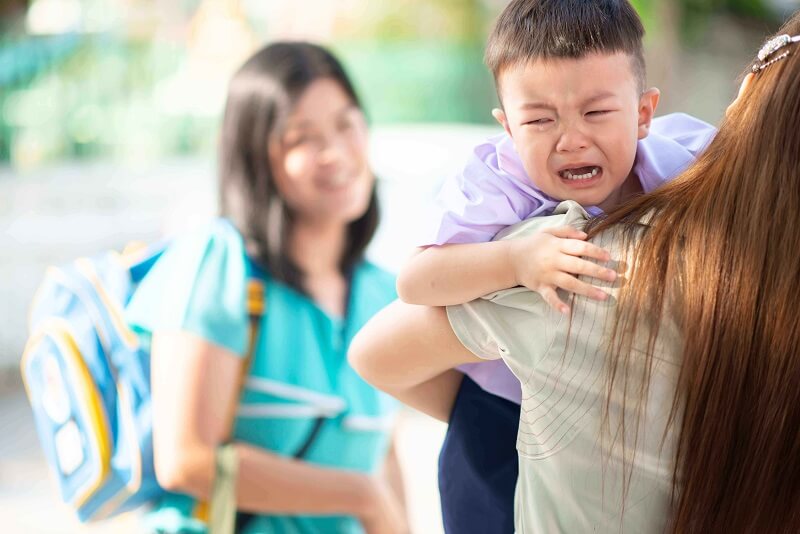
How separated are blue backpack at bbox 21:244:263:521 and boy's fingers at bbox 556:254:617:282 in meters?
1.24

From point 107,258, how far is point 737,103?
1.55 m

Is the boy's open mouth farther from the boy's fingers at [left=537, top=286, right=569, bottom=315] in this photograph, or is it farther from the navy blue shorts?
the navy blue shorts

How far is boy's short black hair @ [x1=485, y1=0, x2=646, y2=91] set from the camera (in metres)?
1.24

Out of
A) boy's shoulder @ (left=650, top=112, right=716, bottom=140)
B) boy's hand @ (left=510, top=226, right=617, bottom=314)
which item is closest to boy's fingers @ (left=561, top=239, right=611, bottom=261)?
boy's hand @ (left=510, top=226, right=617, bottom=314)

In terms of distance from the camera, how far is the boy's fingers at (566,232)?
3.81 feet

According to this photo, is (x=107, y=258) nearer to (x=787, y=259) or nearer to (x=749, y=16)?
(x=787, y=259)

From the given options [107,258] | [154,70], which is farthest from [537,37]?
[154,70]

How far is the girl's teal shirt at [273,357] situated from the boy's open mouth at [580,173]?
1082 millimetres

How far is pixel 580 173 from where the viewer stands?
1301mm

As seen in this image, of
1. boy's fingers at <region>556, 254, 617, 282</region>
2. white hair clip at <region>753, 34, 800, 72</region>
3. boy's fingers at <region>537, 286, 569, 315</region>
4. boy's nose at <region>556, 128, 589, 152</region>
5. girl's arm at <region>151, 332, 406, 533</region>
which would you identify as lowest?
girl's arm at <region>151, 332, 406, 533</region>

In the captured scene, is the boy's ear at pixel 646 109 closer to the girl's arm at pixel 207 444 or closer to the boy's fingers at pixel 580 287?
the boy's fingers at pixel 580 287

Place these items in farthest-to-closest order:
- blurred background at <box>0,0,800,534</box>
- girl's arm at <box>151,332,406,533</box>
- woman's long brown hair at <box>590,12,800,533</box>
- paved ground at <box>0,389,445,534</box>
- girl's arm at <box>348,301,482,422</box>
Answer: blurred background at <box>0,0,800,534</box> → paved ground at <box>0,389,445,534</box> → girl's arm at <box>151,332,406,533</box> → girl's arm at <box>348,301,482,422</box> → woman's long brown hair at <box>590,12,800,533</box>

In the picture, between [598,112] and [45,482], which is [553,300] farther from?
[45,482]

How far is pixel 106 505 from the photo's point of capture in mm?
2203
